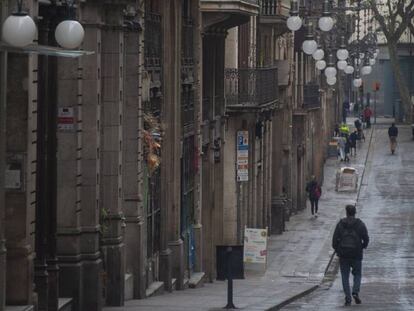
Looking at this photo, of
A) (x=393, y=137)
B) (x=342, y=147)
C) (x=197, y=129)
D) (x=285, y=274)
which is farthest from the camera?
(x=393, y=137)

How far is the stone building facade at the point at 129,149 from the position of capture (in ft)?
60.8

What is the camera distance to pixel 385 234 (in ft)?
161

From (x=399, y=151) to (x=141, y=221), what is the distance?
56770mm

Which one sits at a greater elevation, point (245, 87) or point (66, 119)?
point (245, 87)

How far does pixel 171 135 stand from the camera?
29859 mm

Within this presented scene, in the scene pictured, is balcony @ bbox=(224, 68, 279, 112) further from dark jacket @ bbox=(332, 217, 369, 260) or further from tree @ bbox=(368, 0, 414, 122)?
tree @ bbox=(368, 0, 414, 122)

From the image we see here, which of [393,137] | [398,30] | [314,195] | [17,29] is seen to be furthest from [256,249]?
[398,30]

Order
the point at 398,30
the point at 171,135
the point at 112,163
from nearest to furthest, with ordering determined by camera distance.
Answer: the point at 112,163
the point at 171,135
the point at 398,30

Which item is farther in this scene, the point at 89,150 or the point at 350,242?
the point at 350,242

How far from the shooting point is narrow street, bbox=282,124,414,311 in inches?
1089

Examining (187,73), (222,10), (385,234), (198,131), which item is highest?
(222,10)

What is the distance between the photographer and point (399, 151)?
81.4m

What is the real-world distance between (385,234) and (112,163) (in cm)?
2674

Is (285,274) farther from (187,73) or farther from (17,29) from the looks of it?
(17,29)
